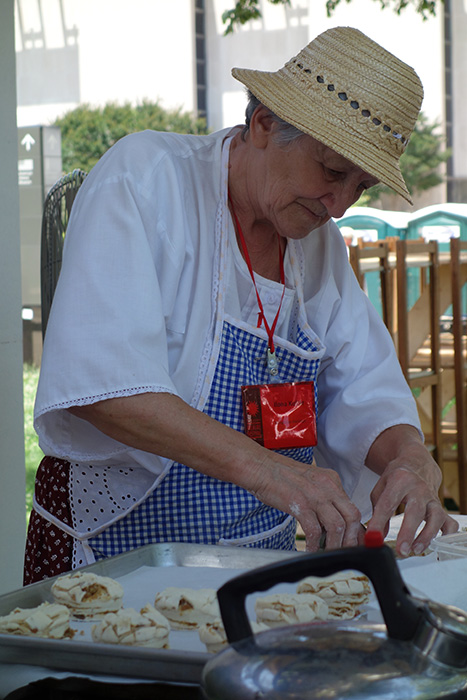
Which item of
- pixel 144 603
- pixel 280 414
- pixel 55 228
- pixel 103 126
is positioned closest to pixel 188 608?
pixel 144 603

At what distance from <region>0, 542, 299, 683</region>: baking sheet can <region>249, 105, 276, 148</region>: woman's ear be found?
747 millimetres

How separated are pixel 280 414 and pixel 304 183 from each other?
16.5 inches

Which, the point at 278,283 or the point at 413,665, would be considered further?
the point at 278,283

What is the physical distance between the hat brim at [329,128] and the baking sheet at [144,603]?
653 millimetres

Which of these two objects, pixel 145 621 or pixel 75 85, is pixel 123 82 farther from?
pixel 145 621

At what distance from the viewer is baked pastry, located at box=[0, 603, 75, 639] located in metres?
0.91

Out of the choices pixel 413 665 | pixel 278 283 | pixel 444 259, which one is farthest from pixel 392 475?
pixel 444 259

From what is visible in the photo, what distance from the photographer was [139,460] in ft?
4.96

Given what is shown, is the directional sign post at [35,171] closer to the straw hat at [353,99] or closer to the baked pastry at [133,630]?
the straw hat at [353,99]

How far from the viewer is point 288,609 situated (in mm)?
990

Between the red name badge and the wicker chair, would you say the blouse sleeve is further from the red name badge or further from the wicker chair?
the wicker chair

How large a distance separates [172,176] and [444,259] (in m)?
3.94

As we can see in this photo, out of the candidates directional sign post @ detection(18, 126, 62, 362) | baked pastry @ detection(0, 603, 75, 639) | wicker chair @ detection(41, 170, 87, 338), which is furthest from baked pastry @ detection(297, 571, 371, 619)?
directional sign post @ detection(18, 126, 62, 362)

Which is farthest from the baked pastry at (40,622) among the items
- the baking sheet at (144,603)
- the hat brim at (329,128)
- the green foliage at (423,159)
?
the green foliage at (423,159)
